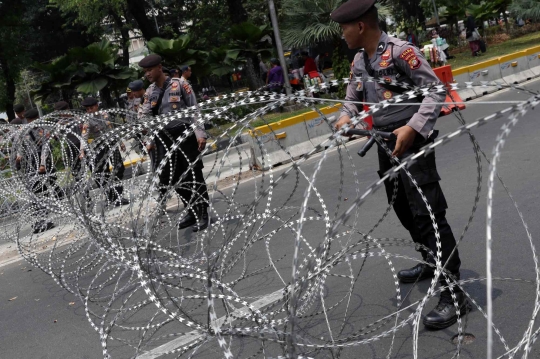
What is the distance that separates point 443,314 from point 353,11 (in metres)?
1.95

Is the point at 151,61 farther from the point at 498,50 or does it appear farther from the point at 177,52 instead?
the point at 498,50

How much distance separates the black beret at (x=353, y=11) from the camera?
430cm

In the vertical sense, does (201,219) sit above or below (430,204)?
below

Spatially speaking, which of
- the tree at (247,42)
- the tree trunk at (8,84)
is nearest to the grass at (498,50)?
the tree at (247,42)

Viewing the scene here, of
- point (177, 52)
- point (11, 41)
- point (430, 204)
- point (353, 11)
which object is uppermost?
point (11, 41)

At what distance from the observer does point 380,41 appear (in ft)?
14.5

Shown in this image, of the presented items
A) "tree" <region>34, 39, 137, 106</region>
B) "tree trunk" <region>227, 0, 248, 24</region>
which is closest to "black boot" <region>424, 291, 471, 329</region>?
"tree" <region>34, 39, 137, 106</region>

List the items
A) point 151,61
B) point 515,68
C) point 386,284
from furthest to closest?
1. point 515,68
2. point 151,61
3. point 386,284

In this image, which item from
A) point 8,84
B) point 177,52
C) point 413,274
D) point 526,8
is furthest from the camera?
point 526,8

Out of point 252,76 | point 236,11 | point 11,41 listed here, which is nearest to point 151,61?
point 252,76

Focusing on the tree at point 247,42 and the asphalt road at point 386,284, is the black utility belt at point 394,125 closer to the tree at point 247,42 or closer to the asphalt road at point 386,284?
the asphalt road at point 386,284

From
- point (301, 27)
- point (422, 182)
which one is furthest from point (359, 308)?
point (301, 27)

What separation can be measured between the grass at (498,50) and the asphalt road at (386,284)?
1613cm

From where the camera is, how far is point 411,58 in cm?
424
